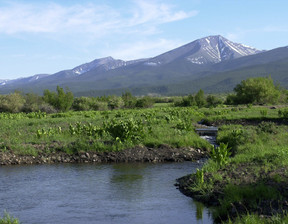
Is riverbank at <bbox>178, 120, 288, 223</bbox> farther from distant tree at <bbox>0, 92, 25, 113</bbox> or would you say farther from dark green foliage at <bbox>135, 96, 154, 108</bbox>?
dark green foliage at <bbox>135, 96, 154, 108</bbox>

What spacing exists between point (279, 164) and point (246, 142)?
8417 mm

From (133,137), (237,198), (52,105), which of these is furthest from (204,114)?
(237,198)

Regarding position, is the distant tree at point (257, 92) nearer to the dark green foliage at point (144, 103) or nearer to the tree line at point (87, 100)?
the tree line at point (87, 100)

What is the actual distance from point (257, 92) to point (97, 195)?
73.7 meters

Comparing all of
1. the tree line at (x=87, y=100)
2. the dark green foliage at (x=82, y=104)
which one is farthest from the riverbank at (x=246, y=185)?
the dark green foliage at (x=82, y=104)

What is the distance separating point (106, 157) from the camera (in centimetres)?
2755

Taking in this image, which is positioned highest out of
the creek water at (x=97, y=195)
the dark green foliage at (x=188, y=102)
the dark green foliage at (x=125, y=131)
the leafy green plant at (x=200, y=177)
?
the dark green foliage at (x=125, y=131)

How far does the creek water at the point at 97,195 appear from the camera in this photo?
15.3 m

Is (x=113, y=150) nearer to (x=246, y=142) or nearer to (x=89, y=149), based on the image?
(x=89, y=149)

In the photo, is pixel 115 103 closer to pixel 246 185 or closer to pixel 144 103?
pixel 144 103

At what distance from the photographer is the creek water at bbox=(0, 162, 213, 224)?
601 inches

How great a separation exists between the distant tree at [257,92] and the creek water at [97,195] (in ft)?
213

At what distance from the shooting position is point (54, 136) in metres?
31.5

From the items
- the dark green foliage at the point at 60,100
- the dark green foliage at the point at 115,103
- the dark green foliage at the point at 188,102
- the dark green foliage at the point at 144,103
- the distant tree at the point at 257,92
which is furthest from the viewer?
the dark green foliage at the point at 144,103
